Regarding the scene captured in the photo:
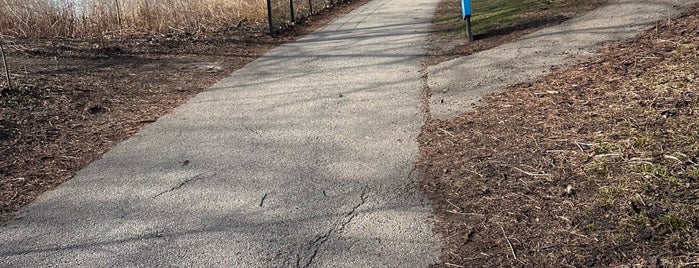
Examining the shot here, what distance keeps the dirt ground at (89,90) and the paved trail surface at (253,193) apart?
0.29m

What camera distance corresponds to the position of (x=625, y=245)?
117 inches

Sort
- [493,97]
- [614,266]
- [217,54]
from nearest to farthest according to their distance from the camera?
[614,266]
[493,97]
[217,54]

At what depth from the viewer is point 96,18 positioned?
12.7 meters

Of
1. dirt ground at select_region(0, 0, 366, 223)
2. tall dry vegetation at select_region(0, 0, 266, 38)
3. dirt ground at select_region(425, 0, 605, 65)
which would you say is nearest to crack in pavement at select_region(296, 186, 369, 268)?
dirt ground at select_region(0, 0, 366, 223)

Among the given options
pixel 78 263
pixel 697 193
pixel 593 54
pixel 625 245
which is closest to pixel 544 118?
pixel 697 193

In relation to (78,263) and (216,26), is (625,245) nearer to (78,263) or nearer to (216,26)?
(78,263)

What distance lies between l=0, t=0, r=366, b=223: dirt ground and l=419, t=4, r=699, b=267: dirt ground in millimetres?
2927

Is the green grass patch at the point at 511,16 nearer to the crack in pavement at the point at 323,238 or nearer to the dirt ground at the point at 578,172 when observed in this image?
the dirt ground at the point at 578,172

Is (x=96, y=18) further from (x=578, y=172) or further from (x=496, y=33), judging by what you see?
(x=578, y=172)

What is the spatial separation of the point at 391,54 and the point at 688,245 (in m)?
6.82

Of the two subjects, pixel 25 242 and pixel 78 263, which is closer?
pixel 78 263

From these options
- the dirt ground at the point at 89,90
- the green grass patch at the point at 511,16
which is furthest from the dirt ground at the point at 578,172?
the green grass patch at the point at 511,16

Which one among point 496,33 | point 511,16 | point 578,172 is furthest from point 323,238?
point 511,16

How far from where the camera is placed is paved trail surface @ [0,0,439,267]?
11.0 ft
